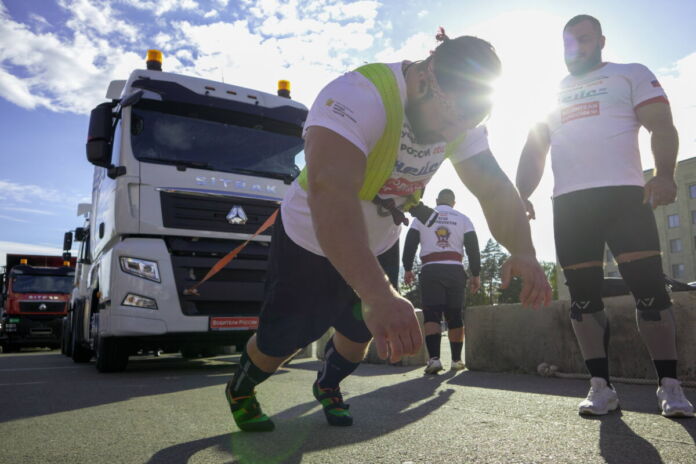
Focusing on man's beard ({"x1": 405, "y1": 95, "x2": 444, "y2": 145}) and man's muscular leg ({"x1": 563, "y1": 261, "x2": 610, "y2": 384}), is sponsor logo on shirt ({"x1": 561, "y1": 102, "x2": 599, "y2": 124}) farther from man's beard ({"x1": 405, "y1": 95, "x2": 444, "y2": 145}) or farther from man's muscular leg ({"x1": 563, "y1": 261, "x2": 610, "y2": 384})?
man's beard ({"x1": 405, "y1": 95, "x2": 444, "y2": 145})

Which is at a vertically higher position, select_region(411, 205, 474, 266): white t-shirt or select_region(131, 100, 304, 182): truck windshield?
select_region(131, 100, 304, 182): truck windshield

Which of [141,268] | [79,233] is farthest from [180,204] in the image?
[79,233]

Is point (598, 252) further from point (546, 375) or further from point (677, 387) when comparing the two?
point (546, 375)

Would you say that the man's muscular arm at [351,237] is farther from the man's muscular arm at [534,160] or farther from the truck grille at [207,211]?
the truck grille at [207,211]

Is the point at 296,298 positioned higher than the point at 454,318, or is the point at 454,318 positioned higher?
the point at 296,298

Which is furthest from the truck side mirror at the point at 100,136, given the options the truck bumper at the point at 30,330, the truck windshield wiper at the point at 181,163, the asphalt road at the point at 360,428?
the truck bumper at the point at 30,330

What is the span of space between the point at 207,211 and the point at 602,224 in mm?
3967

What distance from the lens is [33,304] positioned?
17.5 meters

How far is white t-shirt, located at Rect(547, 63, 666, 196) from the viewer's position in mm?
3191

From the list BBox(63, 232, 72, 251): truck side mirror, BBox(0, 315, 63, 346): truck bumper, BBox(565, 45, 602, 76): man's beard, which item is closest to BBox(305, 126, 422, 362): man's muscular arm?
BBox(565, 45, 602, 76): man's beard

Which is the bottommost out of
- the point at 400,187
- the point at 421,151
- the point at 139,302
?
the point at 139,302

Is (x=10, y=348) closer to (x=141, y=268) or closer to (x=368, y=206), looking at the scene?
(x=141, y=268)

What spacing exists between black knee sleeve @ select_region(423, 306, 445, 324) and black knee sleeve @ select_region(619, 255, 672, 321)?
10.3 ft

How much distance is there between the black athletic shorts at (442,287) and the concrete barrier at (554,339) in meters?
0.27
